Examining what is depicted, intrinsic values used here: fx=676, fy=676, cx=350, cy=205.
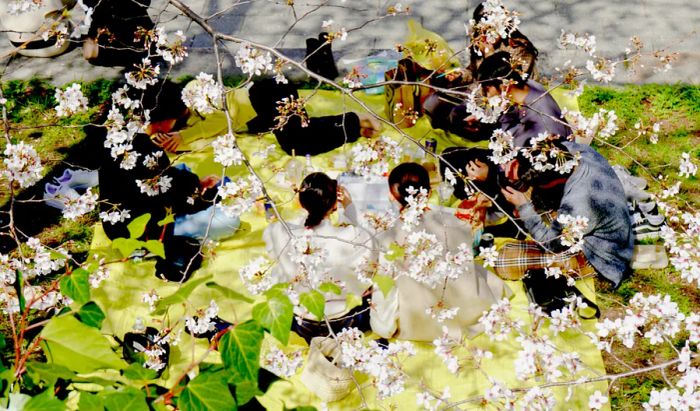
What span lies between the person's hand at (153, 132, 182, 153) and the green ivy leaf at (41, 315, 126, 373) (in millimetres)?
3850

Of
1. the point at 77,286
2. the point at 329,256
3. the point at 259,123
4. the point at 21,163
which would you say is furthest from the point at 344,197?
the point at 77,286

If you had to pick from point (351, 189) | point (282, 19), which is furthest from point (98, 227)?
point (282, 19)

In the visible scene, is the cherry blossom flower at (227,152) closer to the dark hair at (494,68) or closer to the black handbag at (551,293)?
the black handbag at (551,293)

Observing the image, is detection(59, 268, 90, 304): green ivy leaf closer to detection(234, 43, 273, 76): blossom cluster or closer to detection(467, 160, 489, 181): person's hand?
detection(234, 43, 273, 76): blossom cluster

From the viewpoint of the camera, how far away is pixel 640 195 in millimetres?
4762

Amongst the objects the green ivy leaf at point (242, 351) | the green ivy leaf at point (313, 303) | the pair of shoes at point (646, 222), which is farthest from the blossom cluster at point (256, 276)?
the pair of shoes at point (646, 222)

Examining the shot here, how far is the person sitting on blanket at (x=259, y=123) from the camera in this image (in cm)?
509

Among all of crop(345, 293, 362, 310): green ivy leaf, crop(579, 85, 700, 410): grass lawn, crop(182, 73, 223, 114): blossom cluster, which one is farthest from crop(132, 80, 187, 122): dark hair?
crop(579, 85, 700, 410): grass lawn

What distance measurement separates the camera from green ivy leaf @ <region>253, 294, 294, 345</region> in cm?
174

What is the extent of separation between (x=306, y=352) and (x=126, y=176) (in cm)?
152

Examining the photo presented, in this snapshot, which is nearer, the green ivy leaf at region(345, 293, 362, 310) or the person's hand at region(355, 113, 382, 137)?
the green ivy leaf at region(345, 293, 362, 310)

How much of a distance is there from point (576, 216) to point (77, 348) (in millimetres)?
3232

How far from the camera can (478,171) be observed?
4.61m

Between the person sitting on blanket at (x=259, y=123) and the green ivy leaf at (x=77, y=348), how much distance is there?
3.56 meters
